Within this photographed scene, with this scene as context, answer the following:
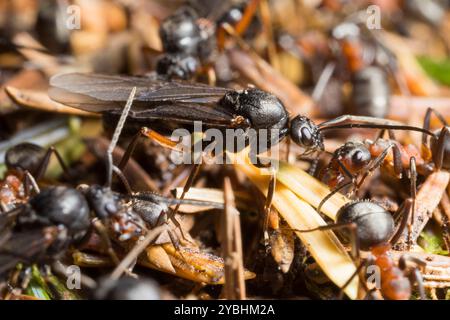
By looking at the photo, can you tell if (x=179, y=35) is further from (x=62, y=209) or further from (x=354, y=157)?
(x=62, y=209)

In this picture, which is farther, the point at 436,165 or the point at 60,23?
the point at 60,23

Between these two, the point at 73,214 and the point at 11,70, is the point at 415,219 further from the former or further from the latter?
the point at 11,70

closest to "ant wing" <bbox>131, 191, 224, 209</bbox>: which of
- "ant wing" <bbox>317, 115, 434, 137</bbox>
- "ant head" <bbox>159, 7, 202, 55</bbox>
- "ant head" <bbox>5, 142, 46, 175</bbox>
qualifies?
"ant head" <bbox>5, 142, 46, 175</bbox>

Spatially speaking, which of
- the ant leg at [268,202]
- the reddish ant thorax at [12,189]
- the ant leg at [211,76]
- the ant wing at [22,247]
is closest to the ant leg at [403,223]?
the ant leg at [268,202]

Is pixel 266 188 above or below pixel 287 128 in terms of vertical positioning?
below

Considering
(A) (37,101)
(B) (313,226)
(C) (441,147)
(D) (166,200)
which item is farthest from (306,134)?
(A) (37,101)
